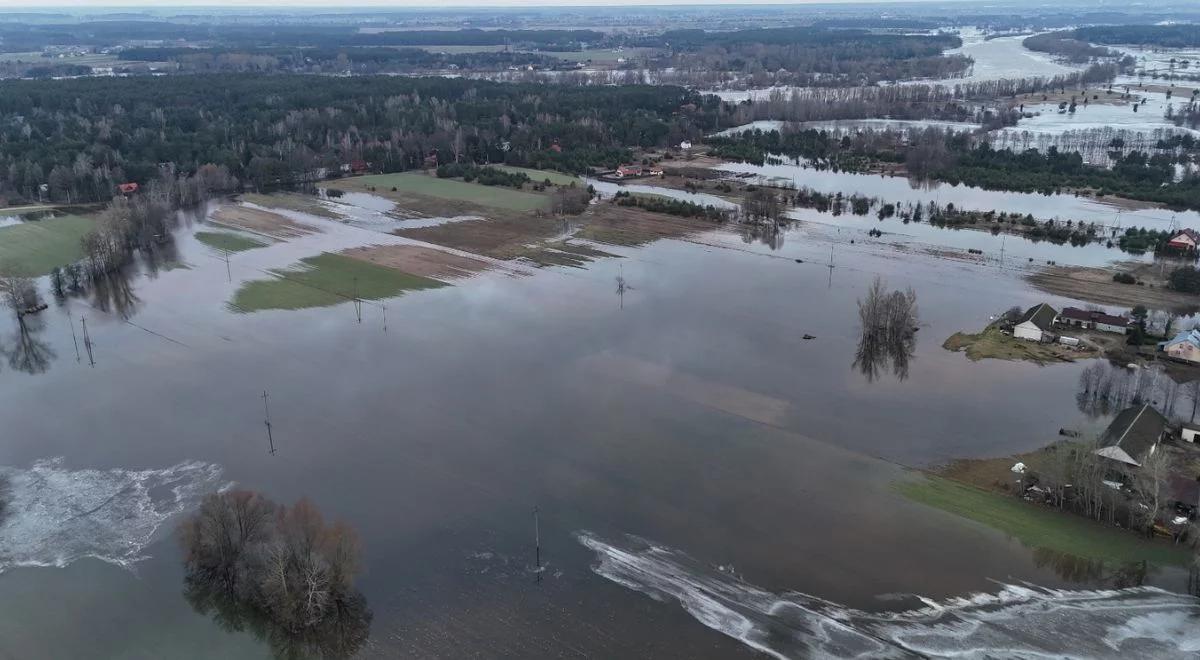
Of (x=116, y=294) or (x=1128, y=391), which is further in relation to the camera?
(x=116, y=294)

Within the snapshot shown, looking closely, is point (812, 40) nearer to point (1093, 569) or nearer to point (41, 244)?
point (41, 244)

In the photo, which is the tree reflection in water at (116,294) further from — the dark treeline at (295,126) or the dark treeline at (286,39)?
the dark treeline at (286,39)

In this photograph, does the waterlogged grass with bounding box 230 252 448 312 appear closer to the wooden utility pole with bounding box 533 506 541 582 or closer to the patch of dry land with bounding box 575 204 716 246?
the patch of dry land with bounding box 575 204 716 246

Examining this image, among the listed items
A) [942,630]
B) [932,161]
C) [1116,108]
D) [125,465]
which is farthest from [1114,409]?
[1116,108]

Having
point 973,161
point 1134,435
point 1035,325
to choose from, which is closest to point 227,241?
point 1035,325

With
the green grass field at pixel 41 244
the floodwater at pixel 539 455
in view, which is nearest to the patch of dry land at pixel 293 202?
the green grass field at pixel 41 244

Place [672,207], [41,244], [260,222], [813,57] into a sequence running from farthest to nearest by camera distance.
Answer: [813,57], [672,207], [260,222], [41,244]
